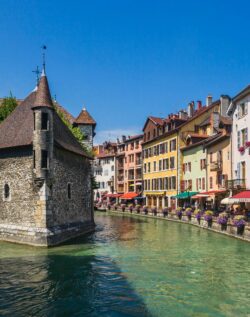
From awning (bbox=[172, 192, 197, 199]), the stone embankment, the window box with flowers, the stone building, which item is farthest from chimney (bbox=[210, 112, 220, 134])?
the stone building

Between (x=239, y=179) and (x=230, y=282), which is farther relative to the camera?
(x=239, y=179)

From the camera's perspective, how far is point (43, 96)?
24.3 metres

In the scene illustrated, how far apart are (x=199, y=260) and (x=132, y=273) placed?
14.3 ft

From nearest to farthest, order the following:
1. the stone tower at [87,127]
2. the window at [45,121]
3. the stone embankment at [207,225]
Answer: the window at [45,121] → the stone embankment at [207,225] → the stone tower at [87,127]

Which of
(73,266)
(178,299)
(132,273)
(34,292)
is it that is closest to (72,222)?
(73,266)

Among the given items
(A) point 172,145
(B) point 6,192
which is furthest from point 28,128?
(A) point 172,145

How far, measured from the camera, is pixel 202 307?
471 inches

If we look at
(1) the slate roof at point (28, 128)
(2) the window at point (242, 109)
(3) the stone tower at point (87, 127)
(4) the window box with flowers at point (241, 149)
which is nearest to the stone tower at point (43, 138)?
(1) the slate roof at point (28, 128)

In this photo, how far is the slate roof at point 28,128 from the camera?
24.6 meters

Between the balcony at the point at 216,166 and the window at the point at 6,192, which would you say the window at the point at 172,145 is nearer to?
the balcony at the point at 216,166

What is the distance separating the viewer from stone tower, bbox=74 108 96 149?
133ft

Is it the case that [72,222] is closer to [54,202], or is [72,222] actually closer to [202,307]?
[54,202]

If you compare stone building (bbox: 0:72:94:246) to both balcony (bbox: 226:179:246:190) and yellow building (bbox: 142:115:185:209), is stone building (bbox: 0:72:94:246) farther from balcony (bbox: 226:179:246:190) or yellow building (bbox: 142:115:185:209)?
yellow building (bbox: 142:115:185:209)

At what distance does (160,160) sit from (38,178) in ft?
117
